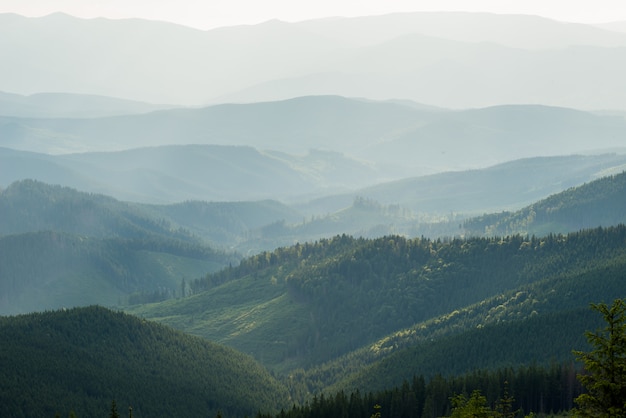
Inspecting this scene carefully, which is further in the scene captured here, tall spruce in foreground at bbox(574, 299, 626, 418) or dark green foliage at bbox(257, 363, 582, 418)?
dark green foliage at bbox(257, 363, 582, 418)

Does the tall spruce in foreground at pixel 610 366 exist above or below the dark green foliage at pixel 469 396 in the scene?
above

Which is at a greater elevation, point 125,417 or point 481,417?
point 481,417

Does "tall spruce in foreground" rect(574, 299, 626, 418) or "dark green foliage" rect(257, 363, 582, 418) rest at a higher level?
"tall spruce in foreground" rect(574, 299, 626, 418)

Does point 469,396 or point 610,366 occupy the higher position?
point 610,366

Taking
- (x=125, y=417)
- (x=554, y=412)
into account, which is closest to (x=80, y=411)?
(x=125, y=417)

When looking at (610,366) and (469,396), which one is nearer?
(610,366)

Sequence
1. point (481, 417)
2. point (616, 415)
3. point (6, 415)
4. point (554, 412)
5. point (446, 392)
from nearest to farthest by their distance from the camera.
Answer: point (616, 415), point (481, 417), point (554, 412), point (446, 392), point (6, 415)

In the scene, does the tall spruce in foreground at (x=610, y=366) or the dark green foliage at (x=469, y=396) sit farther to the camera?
the dark green foliage at (x=469, y=396)

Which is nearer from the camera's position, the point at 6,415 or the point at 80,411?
the point at 6,415

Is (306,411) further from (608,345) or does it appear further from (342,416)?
(608,345)

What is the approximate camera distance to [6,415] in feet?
582

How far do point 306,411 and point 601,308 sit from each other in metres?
106

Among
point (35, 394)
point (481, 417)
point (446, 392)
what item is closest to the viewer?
point (481, 417)

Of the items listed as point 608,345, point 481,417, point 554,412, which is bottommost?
point 554,412
